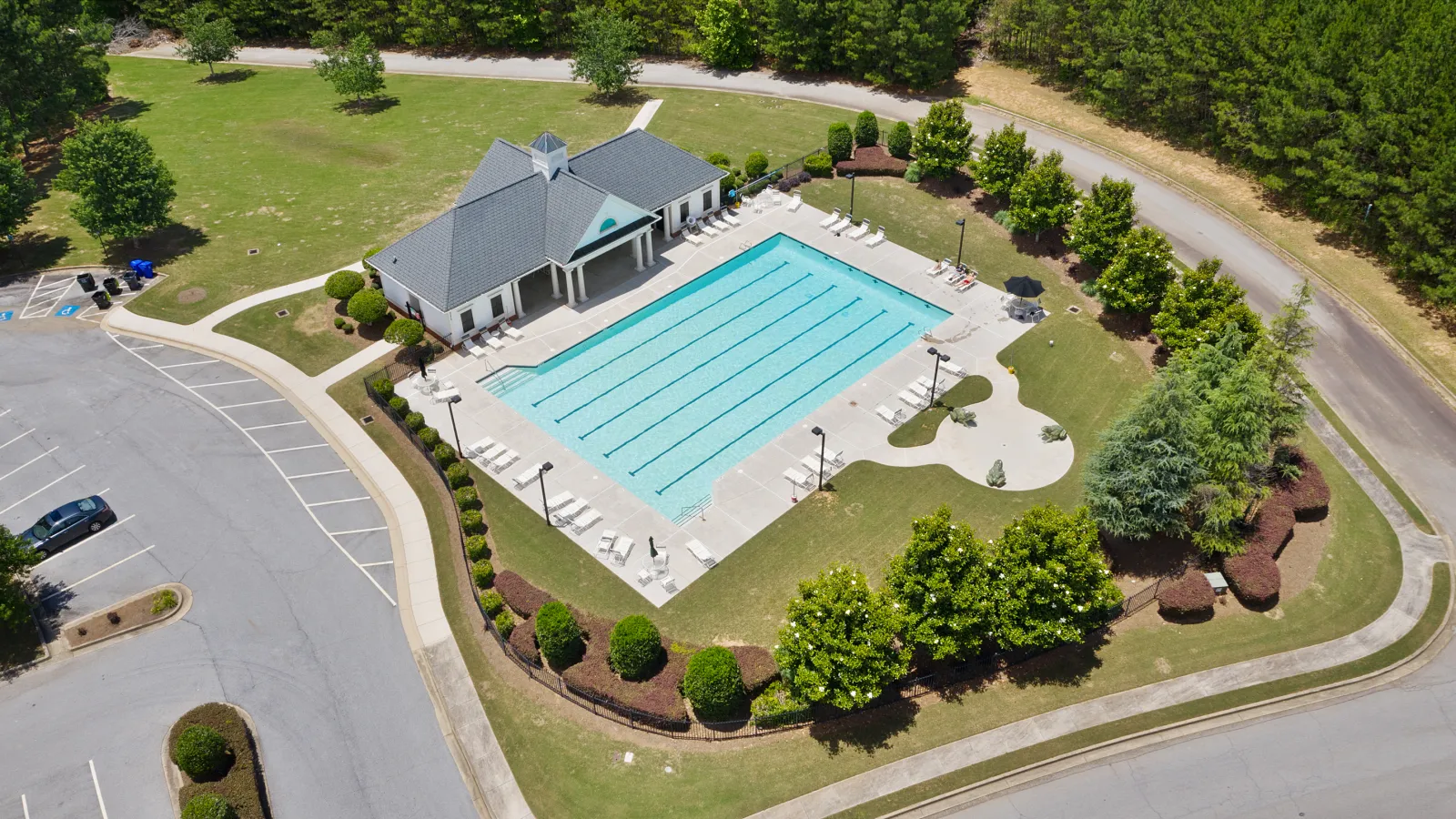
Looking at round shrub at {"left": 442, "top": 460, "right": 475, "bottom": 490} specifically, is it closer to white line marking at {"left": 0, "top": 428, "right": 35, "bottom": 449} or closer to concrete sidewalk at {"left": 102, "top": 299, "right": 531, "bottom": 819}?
concrete sidewalk at {"left": 102, "top": 299, "right": 531, "bottom": 819}

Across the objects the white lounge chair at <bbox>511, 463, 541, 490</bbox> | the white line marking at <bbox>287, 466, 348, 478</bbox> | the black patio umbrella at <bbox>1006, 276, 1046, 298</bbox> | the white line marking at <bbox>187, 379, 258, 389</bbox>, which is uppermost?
the black patio umbrella at <bbox>1006, 276, 1046, 298</bbox>

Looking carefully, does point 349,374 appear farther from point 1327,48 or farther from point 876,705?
point 1327,48

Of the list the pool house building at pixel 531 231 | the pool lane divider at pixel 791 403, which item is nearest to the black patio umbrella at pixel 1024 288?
the pool lane divider at pixel 791 403

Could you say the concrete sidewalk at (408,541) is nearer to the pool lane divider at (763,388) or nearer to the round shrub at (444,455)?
the round shrub at (444,455)

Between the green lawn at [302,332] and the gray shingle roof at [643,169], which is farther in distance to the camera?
the gray shingle roof at [643,169]

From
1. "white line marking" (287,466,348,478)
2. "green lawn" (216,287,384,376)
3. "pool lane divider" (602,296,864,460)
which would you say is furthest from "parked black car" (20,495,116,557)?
"pool lane divider" (602,296,864,460)

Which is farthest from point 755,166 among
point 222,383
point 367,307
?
point 222,383
